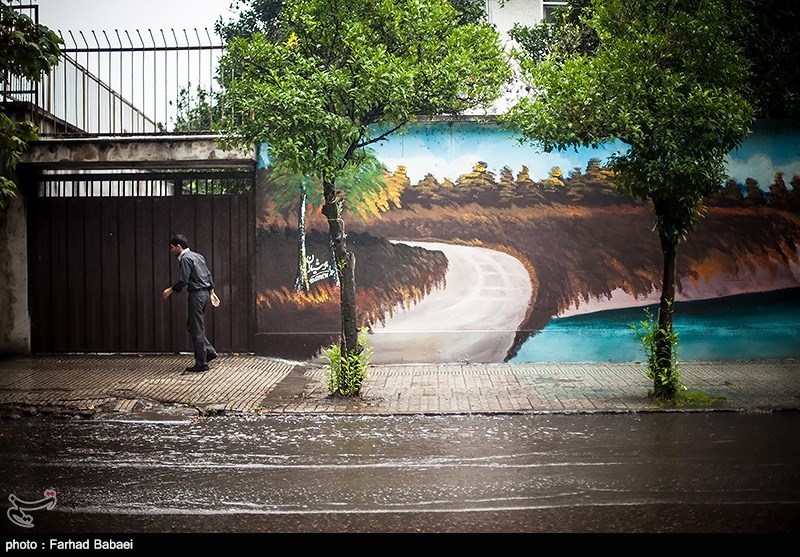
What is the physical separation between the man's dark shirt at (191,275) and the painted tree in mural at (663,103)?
5.06 meters

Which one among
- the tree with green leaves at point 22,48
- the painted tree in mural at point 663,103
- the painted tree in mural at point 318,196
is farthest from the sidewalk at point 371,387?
the tree with green leaves at point 22,48

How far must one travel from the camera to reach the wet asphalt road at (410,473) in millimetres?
4945

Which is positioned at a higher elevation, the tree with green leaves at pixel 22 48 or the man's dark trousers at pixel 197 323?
the tree with green leaves at pixel 22 48

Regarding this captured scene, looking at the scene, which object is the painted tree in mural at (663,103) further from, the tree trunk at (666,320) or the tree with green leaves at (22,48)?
the tree with green leaves at (22,48)

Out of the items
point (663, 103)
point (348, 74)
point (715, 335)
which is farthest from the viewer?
point (715, 335)

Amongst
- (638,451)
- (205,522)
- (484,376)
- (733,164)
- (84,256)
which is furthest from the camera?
(84,256)

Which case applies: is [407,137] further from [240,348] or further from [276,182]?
[240,348]

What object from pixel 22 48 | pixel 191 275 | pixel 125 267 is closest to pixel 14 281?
pixel 125 267

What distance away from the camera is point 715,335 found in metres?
11.6

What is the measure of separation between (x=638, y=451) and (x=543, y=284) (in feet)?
16.8

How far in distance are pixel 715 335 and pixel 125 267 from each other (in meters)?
9.08

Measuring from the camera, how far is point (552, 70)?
8969mm

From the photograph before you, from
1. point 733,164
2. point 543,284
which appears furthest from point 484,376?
point 733,164

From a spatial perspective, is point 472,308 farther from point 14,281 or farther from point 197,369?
point 14,281
